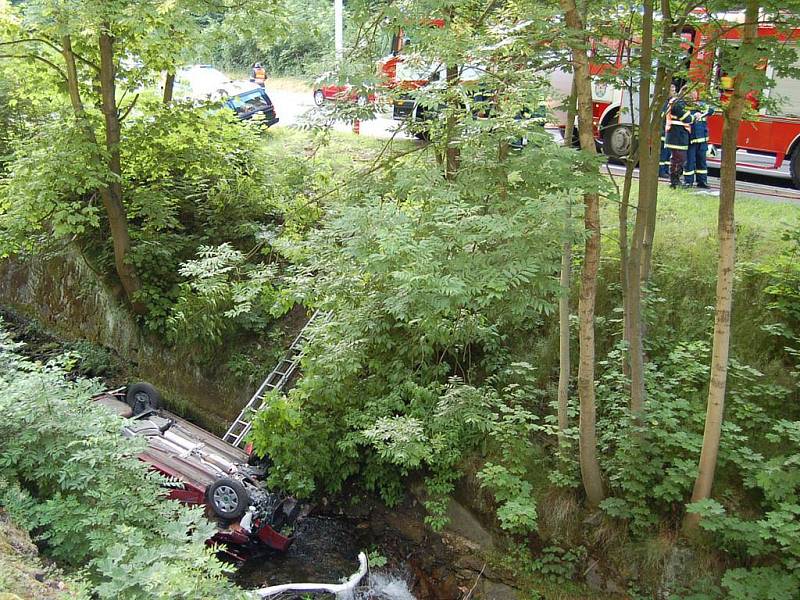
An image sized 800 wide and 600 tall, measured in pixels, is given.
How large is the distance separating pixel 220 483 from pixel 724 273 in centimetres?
606

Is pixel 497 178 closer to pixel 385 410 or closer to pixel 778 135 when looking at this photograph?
pixel 385 410

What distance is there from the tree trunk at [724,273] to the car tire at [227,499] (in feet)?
16.6

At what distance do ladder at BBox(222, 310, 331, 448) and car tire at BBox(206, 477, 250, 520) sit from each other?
4.63 feet

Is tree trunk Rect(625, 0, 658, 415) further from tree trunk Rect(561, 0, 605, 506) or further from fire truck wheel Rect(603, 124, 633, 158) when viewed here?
fire truck wheel Rect(603, 124, 633, 158)

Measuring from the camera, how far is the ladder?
9750mm

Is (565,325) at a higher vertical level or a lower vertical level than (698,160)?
lower

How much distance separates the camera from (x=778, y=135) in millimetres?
11797

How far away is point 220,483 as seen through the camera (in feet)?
26.8

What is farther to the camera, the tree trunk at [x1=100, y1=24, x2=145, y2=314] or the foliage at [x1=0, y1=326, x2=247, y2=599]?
the tree trunk at [x1=100, y1=24, x2=145, y2=314]

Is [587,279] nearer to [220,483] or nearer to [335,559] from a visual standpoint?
[335,559]

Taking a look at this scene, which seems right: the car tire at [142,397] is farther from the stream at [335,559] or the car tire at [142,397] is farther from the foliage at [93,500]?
the foliage at [93,500]

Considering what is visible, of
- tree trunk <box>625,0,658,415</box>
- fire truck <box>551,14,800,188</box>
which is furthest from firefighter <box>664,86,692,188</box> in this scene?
tree trunk <box>625,0,658,415</box>

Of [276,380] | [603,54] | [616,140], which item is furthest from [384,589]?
[616,140]

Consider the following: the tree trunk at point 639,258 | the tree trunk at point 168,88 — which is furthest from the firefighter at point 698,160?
the tree trunk at point 168,88
